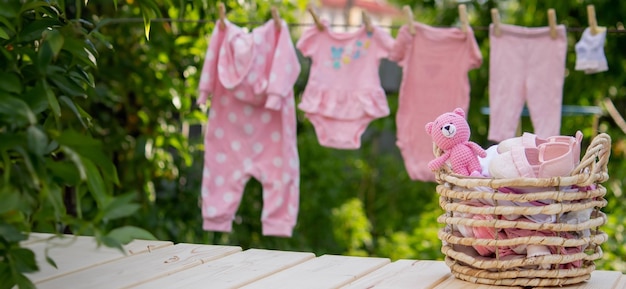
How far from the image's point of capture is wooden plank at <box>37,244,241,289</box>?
1.46 meters

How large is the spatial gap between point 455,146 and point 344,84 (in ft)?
5.23

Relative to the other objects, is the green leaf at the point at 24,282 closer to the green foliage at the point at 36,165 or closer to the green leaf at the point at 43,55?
the green foliage at the point at 36,165

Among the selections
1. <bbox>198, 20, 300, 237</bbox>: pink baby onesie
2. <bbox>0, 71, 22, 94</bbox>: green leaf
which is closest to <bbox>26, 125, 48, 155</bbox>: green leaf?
<bbox>0, 71, 22, 94</bbox>: green leaf

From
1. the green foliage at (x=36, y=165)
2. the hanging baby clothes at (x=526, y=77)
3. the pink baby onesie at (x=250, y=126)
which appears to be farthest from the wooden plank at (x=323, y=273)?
the hanging baby clothes at (x=526, y=77)

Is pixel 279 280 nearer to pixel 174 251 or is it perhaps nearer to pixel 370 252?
pixel 174 251

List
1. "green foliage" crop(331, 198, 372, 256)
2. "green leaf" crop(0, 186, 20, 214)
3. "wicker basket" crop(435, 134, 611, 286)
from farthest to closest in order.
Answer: "green foliage" crop(331, 198, 372, 256), "wicker basket" crop(435, 134, 611, 286), "green leaf" crop(0, 186, 20, 214)

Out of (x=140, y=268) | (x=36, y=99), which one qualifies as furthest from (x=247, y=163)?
(x=36, y=99)

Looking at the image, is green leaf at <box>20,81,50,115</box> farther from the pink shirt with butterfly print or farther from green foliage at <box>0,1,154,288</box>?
the pink shirt with butterfly print

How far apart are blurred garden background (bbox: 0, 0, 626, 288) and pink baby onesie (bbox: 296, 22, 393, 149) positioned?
317 millimetres

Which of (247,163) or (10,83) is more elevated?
(10,83)

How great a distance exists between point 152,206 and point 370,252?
1.98 meters

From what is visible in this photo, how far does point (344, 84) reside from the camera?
124 inches

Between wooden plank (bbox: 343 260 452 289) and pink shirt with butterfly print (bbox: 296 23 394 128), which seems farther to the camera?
pink shirt with butterfly print (bbox: 296 23 394 128)

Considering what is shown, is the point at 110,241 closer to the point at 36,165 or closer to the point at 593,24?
the point at 36,165
